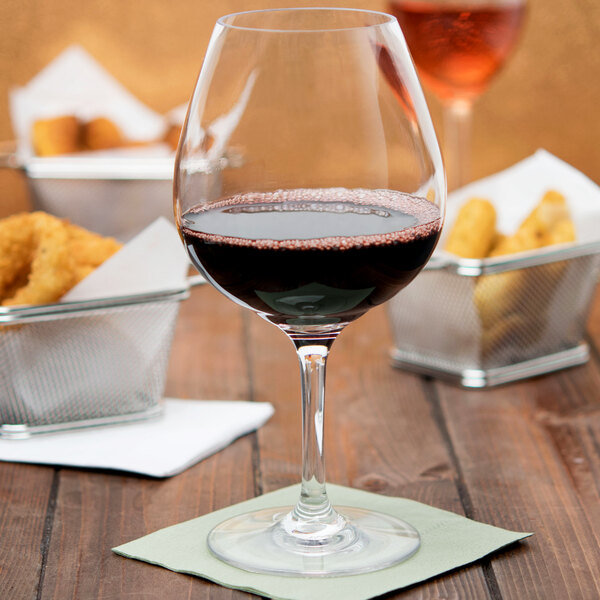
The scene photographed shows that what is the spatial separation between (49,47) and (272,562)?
1.77 metres

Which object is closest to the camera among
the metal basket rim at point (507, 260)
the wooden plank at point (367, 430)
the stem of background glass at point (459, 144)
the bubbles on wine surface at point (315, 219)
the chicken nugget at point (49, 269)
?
the bubbles on wine surface at point (315, 219)

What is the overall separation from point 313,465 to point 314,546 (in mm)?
63

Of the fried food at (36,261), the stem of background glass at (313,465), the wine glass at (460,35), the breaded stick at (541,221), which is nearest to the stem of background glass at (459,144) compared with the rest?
the wine glass at (460,35)

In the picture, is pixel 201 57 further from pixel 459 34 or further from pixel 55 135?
pixel 459 34

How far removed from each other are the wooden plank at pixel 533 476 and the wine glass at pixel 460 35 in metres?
0.50

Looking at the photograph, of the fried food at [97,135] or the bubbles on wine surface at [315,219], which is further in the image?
the fried food at [97,135]

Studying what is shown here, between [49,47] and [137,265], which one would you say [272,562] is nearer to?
[137,265]

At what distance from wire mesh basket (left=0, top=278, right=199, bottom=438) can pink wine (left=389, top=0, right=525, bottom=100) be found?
608mm

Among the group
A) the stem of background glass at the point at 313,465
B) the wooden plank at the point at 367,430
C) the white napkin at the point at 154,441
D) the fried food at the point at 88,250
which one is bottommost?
the wooden plank at the point at 367,430

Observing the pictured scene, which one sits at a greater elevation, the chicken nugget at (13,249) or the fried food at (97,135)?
the chicken nugget at (13,249)

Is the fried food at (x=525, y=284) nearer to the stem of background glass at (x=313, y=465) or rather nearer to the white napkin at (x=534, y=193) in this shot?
the white napkin at (x=534, y=193)

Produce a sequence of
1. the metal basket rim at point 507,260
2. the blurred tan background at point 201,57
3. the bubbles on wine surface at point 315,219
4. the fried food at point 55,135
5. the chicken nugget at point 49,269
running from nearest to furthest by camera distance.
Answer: the bubbles on wine surface at point 315,219 → the chicken nugget at point 49,269 → the metal basket rim at point 507,260 → the fried food at point 55,135 → the blurred tan background at point 201,57

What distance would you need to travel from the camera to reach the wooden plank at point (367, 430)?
967mm

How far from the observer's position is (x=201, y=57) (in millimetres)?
2322
